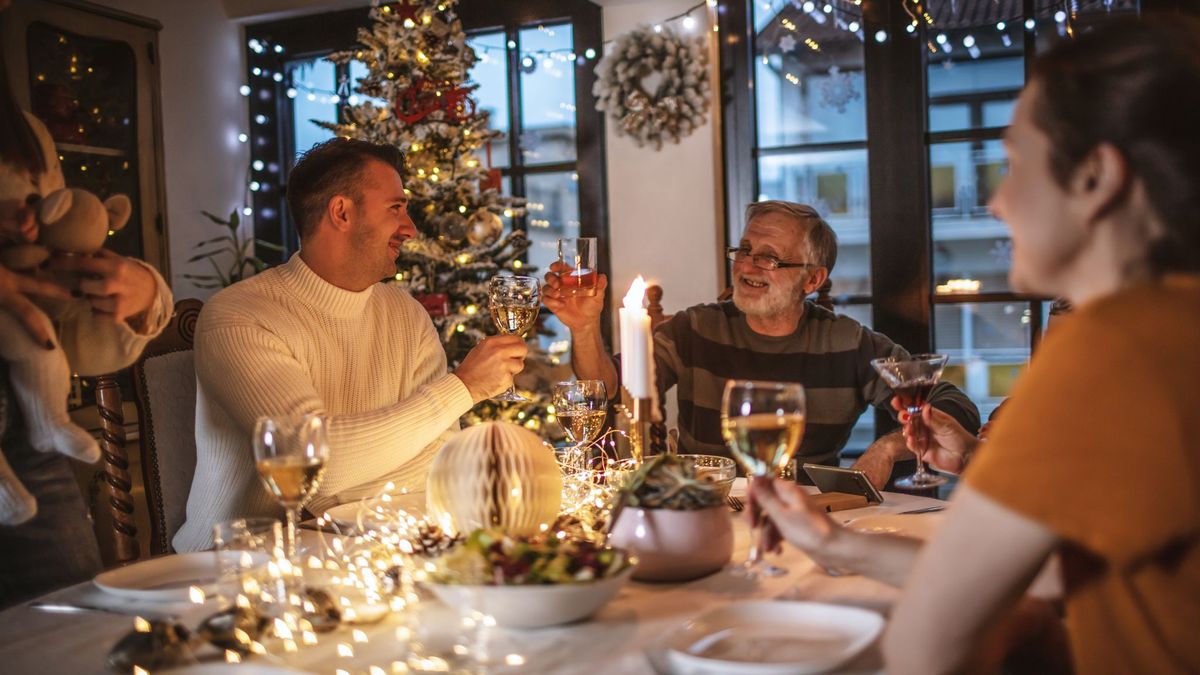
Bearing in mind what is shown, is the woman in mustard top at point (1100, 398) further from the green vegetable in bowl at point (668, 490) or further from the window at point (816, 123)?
the window at point (816, 123)

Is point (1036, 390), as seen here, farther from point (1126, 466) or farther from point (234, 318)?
point (234, 318)

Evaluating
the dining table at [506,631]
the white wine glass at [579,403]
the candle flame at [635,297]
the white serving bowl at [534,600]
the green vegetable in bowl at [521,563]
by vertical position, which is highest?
the candle flame at [635,297]

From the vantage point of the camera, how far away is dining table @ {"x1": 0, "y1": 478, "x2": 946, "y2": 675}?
104cm

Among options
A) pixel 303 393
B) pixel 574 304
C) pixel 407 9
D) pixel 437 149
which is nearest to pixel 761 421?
pixel 303 393

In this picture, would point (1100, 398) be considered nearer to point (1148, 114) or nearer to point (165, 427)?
point (1148, 114)

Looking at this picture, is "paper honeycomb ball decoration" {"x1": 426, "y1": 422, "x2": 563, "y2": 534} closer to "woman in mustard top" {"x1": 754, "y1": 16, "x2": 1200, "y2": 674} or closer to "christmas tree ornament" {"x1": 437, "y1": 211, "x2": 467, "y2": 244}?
"woman in mustard top" {"x1": 754, "y1": 16, "x2": 1200, "y2": 674}

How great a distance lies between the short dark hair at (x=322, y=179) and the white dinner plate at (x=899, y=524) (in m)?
1.43

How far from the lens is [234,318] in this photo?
6.91 feet

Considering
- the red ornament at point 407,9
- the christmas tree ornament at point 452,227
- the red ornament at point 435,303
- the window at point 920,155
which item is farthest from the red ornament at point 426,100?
the window at point 920,155

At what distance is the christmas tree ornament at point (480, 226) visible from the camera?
429 cm

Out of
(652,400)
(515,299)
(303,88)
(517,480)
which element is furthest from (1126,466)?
(303,88)

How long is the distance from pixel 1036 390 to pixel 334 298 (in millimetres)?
1815

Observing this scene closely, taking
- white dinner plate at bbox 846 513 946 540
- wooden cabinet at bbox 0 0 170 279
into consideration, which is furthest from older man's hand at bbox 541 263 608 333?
wooden cabinet at bbox 0 0 170 279

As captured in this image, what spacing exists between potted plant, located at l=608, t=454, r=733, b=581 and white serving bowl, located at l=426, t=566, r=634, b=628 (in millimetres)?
162
